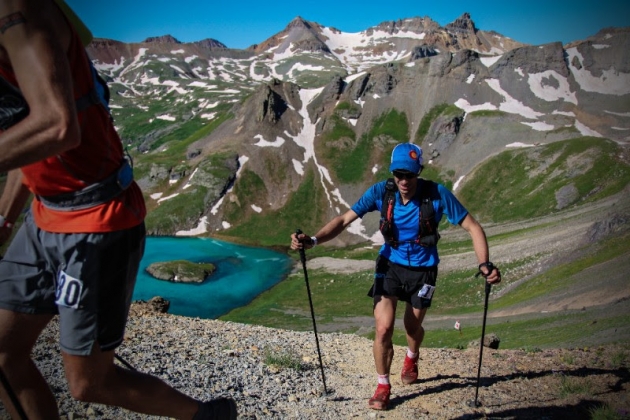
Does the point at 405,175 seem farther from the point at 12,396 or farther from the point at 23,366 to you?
the point at 12,396

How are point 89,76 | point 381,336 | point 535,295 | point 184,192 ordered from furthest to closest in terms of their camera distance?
point 184,192, point 535,295, point 381,336, point 89,76

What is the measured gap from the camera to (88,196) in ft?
13.0

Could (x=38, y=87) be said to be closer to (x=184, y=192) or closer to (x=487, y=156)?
(x=487, y=156)

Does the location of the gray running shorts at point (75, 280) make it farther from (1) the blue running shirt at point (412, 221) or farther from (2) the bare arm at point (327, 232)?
(1) the blue running shirt at point (412, 221)

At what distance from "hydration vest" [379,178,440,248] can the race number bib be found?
19.6 feet

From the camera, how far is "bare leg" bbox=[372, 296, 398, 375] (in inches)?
340

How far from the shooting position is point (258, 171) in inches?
6088

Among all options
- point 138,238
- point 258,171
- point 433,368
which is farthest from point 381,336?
point 258,171

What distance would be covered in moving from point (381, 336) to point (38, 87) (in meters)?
7.31

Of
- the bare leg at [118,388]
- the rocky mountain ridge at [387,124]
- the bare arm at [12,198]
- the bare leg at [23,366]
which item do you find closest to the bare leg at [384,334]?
the bare leg at [118,388]

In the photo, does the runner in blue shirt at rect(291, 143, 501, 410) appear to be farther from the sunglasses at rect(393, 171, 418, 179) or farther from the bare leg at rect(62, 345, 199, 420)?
the bare leg at rect(62, 345, 199, 420)

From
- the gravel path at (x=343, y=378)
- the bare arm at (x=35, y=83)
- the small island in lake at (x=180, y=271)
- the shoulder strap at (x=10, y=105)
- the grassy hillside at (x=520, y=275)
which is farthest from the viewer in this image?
the small island in lake at (x=180, y=271)

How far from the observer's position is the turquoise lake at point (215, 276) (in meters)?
77.1

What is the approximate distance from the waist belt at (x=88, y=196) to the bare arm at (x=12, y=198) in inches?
34.7
